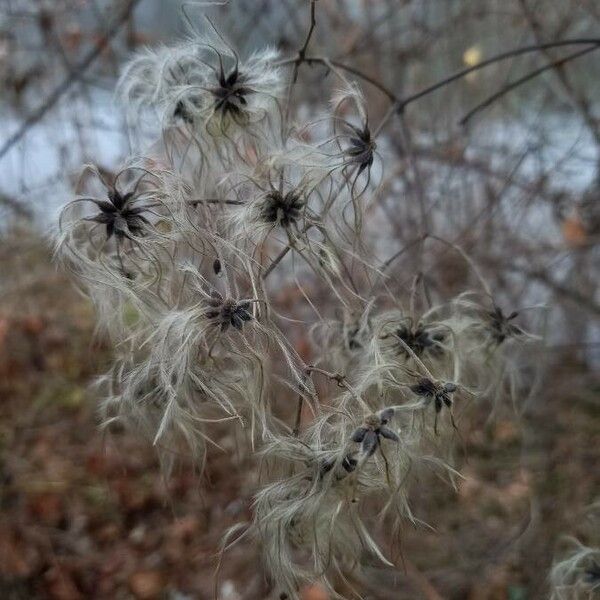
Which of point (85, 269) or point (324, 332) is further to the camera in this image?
point (324, 332)

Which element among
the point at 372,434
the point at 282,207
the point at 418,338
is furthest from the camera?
the point at 418,338

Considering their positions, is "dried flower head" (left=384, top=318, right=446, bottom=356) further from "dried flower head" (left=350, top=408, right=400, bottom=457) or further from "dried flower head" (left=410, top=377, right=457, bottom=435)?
"dried flower head" (left=350, top=408, right=400, bottom=457)

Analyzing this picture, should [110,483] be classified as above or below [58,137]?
below

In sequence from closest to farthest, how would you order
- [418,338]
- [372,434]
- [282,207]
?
[372,434]
[282,207]
[418,338]

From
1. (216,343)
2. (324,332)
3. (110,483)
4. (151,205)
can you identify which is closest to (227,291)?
(216,343)

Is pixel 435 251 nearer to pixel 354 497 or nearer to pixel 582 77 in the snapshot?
pixel 582 77

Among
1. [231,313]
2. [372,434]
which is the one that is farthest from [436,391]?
[231,313]

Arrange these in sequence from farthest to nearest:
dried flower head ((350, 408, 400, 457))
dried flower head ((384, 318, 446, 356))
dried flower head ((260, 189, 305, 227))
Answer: dried flower head ((384, 318, 446, 356)) < dried flower head ((260, 189, 305, 227)) < dried flower head ((350, 408, 400, 457))

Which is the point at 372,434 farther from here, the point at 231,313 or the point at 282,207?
the point at 282,207

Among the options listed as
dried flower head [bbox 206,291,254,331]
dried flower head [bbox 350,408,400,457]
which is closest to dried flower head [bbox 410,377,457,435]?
dried flower head [bbox 350,408,400,457]

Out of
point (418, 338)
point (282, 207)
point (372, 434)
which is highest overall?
point (282, 207)

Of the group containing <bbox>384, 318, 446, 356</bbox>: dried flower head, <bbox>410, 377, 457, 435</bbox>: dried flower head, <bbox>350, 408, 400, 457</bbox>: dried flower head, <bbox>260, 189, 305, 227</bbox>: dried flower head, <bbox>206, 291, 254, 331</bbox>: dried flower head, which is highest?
<bbox>260, 189, 305, 227</bbox>: dried flower head
